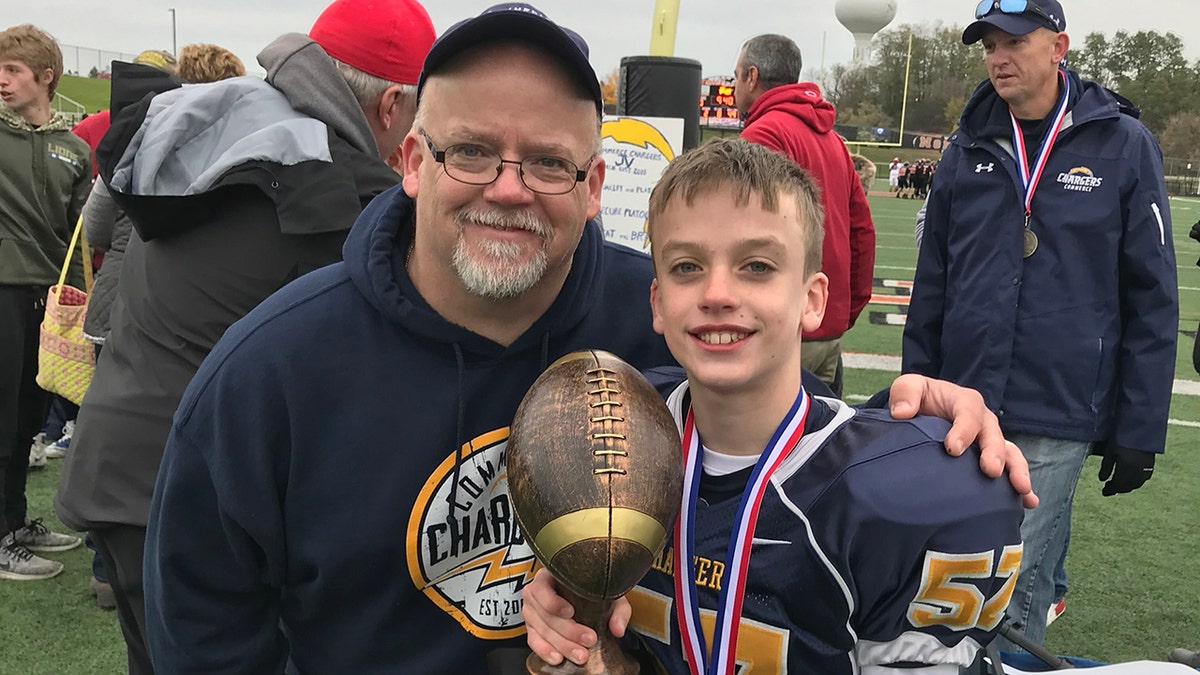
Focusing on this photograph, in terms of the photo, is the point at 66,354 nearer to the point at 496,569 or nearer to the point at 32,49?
the point at 32,49

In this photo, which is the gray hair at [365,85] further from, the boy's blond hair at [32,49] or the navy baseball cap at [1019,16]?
the boy's blond hair at [32,49]

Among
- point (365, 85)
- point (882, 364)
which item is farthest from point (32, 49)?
point (882, 364)

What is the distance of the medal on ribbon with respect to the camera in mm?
3467

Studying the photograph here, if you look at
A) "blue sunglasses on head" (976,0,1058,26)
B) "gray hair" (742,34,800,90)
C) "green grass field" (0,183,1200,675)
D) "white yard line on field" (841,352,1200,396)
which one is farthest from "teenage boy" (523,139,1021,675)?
"white yard line on field" (841,352,1200,396)

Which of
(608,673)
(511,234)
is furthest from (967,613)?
(511,234)

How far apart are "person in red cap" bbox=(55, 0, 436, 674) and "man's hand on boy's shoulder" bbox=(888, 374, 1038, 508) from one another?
139 centimetres

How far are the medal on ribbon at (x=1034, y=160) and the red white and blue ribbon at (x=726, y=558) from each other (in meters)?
2.21

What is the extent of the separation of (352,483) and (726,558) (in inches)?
27.6

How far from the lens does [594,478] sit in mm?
1261

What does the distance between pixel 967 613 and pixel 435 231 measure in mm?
1139

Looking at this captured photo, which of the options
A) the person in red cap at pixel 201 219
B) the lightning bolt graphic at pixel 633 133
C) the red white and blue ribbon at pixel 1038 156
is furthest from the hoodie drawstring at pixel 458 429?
the lightning bolt graphic at pixel 633 133

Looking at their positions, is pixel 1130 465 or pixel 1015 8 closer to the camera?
pixel 1130 465

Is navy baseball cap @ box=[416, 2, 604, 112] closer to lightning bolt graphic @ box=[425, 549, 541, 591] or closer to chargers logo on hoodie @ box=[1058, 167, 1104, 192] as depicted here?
lightning bolt graphic @ box=[425, 549, 541, 591]

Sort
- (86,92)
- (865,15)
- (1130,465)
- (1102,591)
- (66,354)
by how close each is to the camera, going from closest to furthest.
→ (1130,465)
(66,354)
(1102,591)
(86,92)
(865,15)
